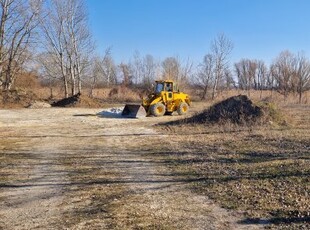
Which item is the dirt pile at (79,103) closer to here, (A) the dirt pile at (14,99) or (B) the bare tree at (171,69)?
(A) the dirt pile at (14,99)

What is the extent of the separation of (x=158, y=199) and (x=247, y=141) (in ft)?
21.3

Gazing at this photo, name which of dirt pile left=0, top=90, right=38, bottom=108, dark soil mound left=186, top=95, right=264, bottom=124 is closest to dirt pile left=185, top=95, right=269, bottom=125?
dark soil mound left=186, top=95, right=264, bottom=124

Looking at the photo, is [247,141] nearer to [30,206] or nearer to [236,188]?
[236,188]

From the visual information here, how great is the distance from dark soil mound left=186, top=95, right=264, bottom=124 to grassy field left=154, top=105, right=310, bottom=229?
6.95 ft

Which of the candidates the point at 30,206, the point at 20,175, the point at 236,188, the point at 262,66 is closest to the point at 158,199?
the point at 236,188

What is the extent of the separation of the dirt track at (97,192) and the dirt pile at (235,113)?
5.87 meters

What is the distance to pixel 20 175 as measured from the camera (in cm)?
780

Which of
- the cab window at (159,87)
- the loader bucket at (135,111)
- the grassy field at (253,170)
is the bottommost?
the grassy field at (253,170)

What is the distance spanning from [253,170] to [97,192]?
339 cm

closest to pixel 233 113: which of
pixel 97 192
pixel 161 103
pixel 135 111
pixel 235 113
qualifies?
pixel 235 113

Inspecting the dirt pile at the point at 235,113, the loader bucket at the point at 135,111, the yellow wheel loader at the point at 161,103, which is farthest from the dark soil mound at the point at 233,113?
the yellow wheel loader at the point at 161,103

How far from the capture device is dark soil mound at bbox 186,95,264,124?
16.3m

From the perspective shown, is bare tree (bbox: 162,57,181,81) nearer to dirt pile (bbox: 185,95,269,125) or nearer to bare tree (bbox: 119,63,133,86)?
bare tree (bbox: 119,63,133,86)

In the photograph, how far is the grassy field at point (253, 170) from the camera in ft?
17.4
